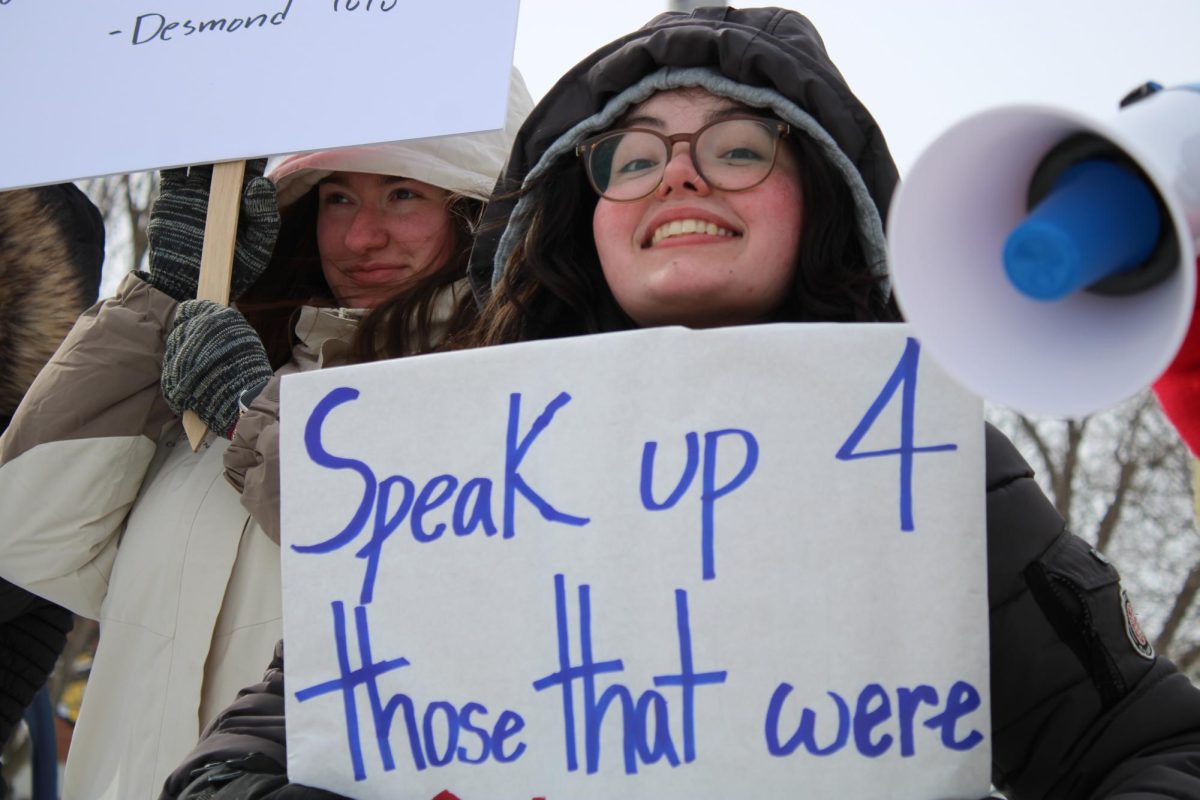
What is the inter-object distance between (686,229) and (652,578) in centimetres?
51

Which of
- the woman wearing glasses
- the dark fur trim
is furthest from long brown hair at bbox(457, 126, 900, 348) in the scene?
the dark fur trim

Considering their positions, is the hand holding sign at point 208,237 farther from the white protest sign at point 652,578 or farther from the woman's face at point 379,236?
the white protest sign at point 652,578

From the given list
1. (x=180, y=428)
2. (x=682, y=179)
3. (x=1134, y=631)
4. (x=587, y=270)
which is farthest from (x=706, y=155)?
(x=180, y=428)

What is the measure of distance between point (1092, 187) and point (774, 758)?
716mm

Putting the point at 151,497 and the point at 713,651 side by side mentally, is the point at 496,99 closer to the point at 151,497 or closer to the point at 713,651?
the point at 151,497

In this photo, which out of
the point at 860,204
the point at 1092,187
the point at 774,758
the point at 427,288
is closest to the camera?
the point at 1092,187

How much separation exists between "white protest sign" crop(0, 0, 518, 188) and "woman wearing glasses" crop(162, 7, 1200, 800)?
10.0 inches

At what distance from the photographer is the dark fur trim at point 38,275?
2.72m

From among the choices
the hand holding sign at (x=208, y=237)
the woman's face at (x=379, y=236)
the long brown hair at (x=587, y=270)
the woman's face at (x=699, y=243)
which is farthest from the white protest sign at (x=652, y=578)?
the woman's face at (x=379, y=236)

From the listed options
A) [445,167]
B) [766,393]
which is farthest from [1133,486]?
[766,393]

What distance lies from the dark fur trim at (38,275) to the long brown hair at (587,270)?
1.04 meters

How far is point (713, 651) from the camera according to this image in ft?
4.65

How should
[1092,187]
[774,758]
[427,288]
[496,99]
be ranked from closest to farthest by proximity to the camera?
[1092,187], [774,758], [496,99], [427,288]

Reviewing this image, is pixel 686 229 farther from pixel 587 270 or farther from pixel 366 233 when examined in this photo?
pixel 366 233
